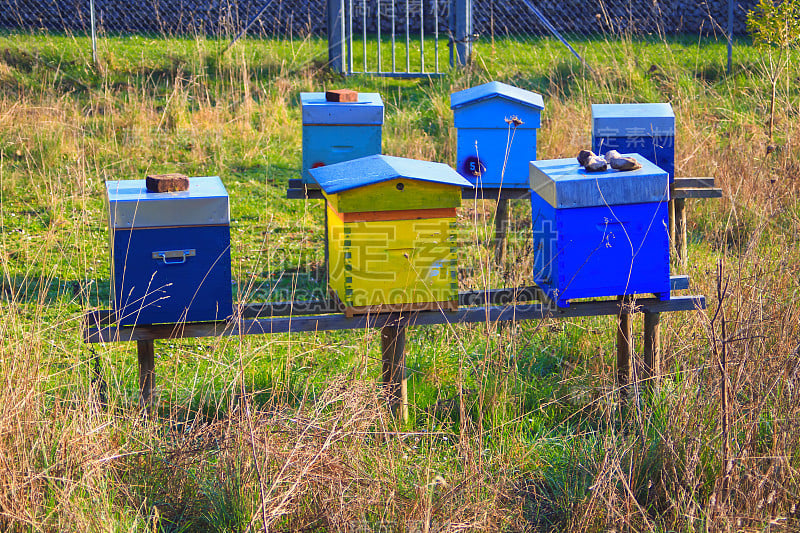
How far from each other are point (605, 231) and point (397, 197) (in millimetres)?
960

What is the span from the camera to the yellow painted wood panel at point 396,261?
3455 millimetres

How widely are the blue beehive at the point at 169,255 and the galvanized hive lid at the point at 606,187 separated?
4.75 feet

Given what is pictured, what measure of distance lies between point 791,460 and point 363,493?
173 cm

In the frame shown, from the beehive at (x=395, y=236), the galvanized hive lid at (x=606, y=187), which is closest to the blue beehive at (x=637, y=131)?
the galvanized hive lid at (x=606, y=187)

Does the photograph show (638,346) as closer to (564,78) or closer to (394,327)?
(394,327)

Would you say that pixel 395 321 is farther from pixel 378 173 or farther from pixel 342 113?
pixel 342 113

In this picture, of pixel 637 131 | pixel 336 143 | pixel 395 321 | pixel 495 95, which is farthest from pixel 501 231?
pixel 395 321

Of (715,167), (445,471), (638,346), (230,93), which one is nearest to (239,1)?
(230,93)

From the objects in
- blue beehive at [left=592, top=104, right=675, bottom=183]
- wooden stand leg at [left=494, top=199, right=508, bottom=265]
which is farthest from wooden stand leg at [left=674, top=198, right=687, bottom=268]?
wooden stand leg at [left=494, top=199, right=508, bottom=265]

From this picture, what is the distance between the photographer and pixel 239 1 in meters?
15.7

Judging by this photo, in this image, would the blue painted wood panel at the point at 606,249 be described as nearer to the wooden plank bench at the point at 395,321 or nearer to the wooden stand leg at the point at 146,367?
the wooden plank bench at the point at 395,321

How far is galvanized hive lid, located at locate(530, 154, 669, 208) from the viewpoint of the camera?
11.5 feet

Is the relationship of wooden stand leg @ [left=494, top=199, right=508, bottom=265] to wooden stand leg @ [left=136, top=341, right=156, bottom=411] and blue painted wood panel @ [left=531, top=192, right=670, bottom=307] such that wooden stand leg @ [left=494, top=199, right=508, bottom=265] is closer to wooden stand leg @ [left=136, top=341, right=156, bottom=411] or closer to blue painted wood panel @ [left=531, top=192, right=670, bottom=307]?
blue painted wood panel @ [left=531, top=192, right=670, bottom=307]

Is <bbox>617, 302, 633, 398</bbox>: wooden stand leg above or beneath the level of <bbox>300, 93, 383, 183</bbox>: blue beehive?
beneath
